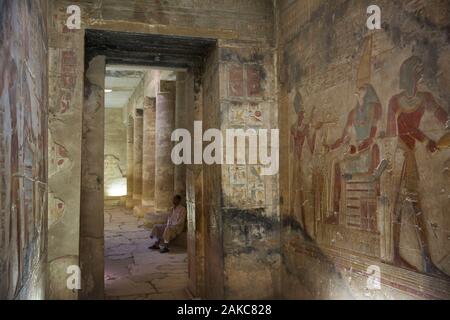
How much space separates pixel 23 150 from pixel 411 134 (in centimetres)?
235

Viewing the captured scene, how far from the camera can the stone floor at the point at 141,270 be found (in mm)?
5324

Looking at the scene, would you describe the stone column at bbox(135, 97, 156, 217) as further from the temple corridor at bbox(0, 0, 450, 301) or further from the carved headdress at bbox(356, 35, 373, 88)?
the carved headdress at bbox(356, 35, 373, 88)

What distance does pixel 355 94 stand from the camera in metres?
3.02

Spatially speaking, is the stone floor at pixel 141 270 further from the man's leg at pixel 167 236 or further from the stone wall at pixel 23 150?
the stone wall at pixel 23 150

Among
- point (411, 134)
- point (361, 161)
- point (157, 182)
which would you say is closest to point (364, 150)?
point (361, 161)

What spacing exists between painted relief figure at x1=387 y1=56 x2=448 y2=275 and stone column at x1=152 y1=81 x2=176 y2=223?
7684 millimetres

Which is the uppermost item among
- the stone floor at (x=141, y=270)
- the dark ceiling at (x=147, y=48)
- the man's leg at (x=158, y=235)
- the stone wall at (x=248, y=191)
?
the dark ceiling at (x=147, y=48)

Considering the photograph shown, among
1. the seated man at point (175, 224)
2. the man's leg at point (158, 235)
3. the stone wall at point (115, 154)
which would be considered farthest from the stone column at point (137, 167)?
the seated man at point (175, 224)

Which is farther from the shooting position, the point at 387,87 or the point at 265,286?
the point at 265,286

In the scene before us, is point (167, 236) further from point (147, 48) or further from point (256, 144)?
point (147, 48)

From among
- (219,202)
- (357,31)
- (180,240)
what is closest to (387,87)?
(357,31)

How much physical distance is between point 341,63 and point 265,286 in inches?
97.0

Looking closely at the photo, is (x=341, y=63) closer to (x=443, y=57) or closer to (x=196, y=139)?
(x=443, y=57)
